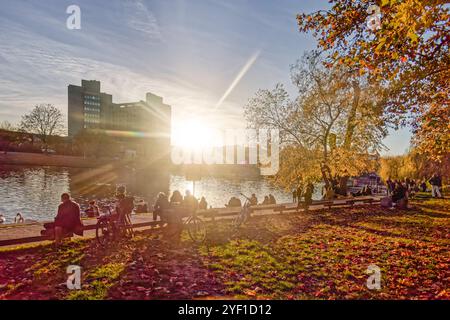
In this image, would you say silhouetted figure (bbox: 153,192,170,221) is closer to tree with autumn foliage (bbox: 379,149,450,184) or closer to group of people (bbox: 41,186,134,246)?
group of people (bbox: 41,186,134,246)

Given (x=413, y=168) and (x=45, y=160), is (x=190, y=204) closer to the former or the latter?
(x=413, y=168)

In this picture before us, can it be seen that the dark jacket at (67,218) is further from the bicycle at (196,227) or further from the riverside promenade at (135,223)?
the bicycle at (196,227)

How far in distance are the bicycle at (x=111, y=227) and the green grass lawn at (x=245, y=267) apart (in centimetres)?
42

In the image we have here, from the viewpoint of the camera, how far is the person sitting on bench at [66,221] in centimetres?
974

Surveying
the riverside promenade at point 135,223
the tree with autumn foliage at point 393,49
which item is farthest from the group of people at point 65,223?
the tree with autumn foliage at point 393,49

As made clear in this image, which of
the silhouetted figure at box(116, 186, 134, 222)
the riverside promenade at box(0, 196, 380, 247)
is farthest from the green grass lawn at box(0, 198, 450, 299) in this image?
the silhouetted figure at box(116, 186, 134, 222)

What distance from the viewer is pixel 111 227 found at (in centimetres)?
1087

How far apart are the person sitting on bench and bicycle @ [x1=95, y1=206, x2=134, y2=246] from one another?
28.1 inches

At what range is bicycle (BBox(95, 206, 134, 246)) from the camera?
1062 cm

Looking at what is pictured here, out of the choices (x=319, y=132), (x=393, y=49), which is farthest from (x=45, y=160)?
(x=393, y=49)

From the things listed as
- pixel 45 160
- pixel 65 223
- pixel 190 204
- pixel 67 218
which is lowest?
pixel 65 223

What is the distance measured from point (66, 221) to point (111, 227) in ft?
5.02
